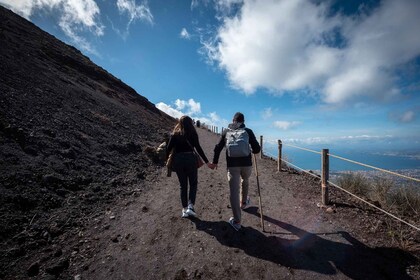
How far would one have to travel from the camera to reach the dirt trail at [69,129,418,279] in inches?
134

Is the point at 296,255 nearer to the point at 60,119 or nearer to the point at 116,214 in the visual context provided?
the point at 116,214

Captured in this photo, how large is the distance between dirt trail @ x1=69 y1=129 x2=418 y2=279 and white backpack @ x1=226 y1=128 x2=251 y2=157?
1661mm

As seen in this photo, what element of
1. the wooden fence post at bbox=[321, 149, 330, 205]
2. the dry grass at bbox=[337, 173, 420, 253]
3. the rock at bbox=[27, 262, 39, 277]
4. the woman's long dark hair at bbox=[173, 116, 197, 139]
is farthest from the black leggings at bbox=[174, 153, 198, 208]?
the dry grass at bbox=[337, 173, 420, 253]

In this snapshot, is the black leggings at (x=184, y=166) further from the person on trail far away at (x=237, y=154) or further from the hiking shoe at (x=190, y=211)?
the person on trail far away at (x=237, y=154)

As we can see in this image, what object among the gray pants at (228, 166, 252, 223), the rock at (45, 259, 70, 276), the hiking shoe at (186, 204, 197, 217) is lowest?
the rock at (45, 259, 70, 276)

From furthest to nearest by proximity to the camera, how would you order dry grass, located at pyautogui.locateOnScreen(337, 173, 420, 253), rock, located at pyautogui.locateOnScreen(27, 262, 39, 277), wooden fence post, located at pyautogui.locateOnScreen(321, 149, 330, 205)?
wooden fence post, located at pyautogui.locateOnScreen(321, 149, 330, 205) < dry grass, located at pyautogui.locateOnScreen(337, 173, 420, 253) < rock, located at pyautogui.locateOnScreen(27, 262, 39, 277)

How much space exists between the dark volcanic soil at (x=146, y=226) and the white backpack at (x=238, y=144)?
167 cm

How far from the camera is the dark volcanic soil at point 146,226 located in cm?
347

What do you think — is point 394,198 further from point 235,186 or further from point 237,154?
point 237,154

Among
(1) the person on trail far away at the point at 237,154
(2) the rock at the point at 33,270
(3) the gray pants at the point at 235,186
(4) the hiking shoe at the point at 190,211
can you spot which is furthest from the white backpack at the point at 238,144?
(2) the rock at the point at 33,270

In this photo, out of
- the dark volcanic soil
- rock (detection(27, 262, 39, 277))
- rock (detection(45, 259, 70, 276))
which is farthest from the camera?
the dark volcanic soil

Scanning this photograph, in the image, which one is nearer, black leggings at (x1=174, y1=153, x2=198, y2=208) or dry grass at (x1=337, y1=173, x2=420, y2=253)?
dry grass at (x1=337, y1=173, x2=420, y2=253)

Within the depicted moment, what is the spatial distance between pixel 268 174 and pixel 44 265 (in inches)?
323

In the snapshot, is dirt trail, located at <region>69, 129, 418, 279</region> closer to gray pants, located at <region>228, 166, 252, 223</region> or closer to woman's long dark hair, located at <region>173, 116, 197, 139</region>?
gray pants, located at <region>228, 166, 252, 223</region>
